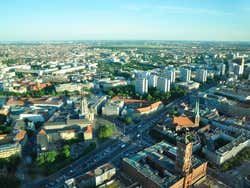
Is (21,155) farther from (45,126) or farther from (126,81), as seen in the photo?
(126,81)

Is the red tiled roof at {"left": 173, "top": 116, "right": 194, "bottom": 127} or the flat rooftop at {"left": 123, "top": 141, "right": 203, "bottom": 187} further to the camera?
the red tiled roof at {"left": 173, "top": 116, "right": 194, "bottom": 127}

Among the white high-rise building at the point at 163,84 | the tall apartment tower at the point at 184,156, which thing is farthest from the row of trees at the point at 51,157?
the white high-rise building at the point at 163,84

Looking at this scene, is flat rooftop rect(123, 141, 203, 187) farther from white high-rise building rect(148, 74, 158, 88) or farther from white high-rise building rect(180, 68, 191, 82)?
white high-rise building rect(180, 68, 191, 82)

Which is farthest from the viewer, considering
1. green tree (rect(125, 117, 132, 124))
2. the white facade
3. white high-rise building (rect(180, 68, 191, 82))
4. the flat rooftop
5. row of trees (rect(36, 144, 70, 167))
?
the white facade

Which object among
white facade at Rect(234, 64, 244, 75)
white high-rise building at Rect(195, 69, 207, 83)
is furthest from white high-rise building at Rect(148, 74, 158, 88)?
white facade at Rect(234, 64, 244, 75)

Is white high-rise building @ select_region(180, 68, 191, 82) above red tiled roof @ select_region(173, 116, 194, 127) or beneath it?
above

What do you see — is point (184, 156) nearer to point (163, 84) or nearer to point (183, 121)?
point (183, 121)

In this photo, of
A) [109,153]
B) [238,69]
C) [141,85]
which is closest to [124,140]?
[109,153]

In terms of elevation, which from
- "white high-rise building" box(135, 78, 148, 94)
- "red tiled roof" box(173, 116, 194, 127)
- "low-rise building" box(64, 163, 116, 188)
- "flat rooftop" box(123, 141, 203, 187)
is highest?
"white high-rise building" box(135, 78, 148, 94)
